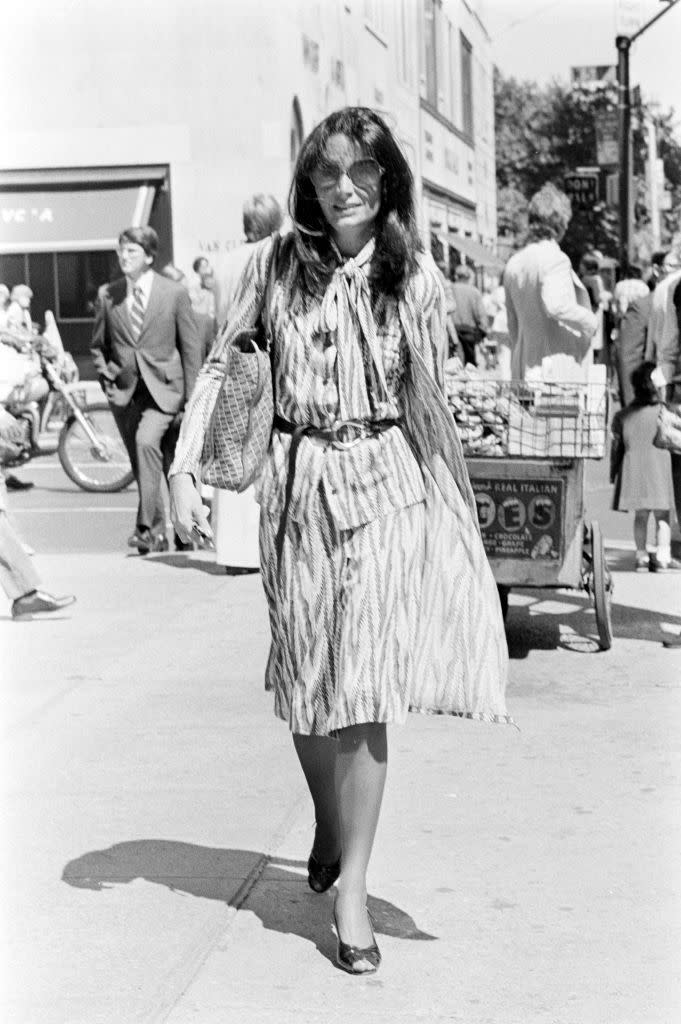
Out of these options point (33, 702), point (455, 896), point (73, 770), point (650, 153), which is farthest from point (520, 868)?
point (650, 153)

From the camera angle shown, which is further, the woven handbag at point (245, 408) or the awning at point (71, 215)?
the awning at point (71, 215)

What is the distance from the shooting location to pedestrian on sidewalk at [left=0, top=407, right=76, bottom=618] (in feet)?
26.0

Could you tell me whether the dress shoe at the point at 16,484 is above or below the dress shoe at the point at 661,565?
above

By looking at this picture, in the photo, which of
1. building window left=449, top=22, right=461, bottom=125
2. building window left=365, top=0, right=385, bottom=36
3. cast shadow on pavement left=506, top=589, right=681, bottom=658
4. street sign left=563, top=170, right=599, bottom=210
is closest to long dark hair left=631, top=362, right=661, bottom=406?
cast shadow on pavement left=506, top=589, right=681, bottom=658

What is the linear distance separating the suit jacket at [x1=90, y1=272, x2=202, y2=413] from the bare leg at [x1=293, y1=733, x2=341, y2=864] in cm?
632

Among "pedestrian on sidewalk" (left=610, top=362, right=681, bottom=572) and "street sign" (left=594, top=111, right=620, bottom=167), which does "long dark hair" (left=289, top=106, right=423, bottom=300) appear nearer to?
"pedestrian on sidewalk" (left=610, top=362, right=681, bottom=572)

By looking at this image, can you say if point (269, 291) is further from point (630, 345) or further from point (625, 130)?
point (625, 130)

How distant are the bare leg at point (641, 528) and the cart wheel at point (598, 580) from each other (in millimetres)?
2317

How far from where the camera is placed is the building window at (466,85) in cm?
4466

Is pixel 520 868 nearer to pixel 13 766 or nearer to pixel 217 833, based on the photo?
pixel 217 833

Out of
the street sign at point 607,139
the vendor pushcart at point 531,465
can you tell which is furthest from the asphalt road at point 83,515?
the street sign at point 607,139

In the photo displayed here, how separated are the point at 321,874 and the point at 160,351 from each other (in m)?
6.45

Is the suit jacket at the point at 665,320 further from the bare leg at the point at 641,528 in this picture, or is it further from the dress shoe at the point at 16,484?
the dress shoe at the point at 16,484

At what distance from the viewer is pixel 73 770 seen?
5555mm
